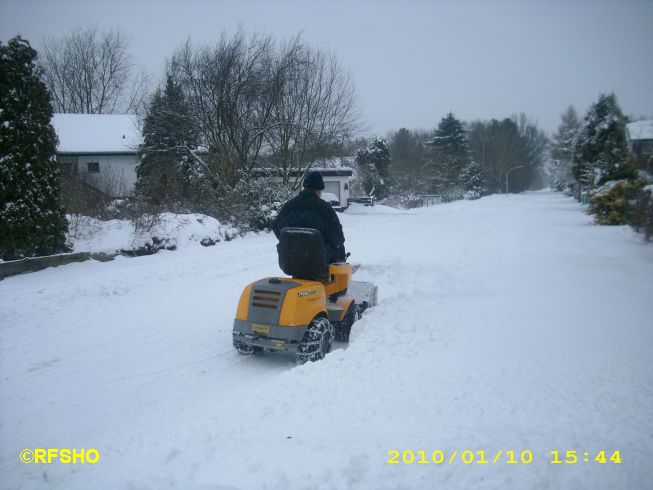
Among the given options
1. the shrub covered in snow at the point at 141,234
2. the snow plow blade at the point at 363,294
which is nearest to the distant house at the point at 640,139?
the shrub covered in snow at the point at 141,234

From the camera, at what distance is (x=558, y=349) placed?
14.5ft

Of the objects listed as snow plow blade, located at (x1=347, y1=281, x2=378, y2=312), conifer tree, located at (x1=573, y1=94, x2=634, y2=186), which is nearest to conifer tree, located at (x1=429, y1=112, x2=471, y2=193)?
conifer tree, located at (x1=573, y1=94, x2=634, y2=186)

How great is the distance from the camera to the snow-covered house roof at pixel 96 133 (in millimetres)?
29844

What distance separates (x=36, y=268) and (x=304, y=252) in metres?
7.25

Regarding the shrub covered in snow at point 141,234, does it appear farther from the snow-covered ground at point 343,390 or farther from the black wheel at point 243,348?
the black wheel at point 243,348

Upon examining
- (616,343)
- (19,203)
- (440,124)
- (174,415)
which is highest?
(440,124)

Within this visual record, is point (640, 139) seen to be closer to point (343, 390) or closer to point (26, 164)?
point (26, 164)

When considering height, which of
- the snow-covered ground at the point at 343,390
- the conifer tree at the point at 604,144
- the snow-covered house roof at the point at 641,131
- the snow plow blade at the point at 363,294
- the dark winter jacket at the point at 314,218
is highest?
the snow-covered house roof at the point at 641,131

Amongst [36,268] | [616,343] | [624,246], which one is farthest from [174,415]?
[624,246]

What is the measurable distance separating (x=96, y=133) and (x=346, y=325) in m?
→ 32.3

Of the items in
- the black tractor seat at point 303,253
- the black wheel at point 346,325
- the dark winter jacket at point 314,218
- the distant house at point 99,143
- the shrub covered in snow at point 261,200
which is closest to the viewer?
the black tractor seat at point 303,253

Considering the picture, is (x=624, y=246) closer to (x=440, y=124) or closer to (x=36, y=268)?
(x=36, y=268)

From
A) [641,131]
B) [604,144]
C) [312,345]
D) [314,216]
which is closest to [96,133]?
[314,216]

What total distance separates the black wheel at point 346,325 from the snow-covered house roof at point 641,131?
140 feet
